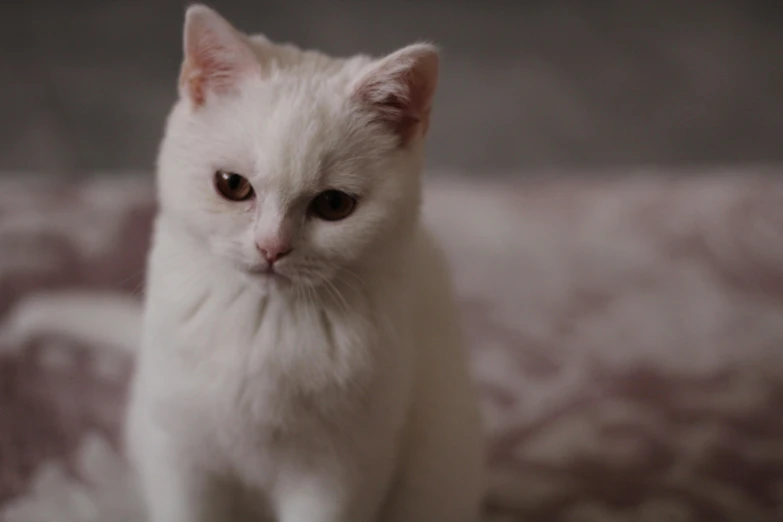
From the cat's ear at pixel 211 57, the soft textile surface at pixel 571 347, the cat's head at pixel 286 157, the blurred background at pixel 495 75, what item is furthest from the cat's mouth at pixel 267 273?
the blurred background at pixel 495 75

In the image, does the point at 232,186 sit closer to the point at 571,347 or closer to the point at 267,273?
the point at 267,273

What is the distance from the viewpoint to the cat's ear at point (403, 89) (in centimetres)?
83

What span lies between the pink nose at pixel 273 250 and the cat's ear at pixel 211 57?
0.58ft

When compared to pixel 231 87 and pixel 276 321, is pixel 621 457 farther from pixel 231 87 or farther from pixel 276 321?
pixel 231 87

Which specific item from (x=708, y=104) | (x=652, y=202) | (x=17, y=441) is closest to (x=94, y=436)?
(x=17, y=441)

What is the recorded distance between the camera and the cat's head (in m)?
0.80

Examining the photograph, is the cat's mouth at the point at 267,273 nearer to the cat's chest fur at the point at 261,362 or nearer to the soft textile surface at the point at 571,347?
the cat's chest fur at the point at 261,362

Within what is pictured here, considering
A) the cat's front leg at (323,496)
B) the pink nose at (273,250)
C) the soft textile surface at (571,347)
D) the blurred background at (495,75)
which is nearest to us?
the pink nose at (273,250)

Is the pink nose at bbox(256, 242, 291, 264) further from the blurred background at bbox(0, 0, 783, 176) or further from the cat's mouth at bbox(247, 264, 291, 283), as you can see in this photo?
the blurred background at bbox(0, 0, 783, 176)

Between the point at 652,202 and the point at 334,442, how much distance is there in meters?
1.19

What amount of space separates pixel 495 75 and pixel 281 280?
2043 millimetres

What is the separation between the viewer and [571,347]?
1.53 m

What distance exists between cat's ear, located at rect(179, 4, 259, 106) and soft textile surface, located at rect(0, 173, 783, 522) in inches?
23.8

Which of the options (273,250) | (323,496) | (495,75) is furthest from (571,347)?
(495,75)
